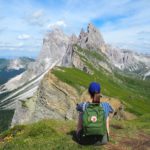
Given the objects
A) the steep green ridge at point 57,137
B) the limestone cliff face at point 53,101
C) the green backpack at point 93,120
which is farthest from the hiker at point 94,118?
the limestone cliff face at point 53,101

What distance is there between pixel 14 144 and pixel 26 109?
366ft

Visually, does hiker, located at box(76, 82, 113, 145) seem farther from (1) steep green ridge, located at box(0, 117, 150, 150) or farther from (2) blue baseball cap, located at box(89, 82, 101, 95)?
(1) steep green ridge, located at box(0, 117, 150, 150)

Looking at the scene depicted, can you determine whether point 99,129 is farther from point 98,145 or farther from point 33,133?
point 33,133

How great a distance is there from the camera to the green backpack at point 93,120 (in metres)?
18.4

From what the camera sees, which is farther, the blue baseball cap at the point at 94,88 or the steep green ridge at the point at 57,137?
the steep green ridge at the point at 57,137

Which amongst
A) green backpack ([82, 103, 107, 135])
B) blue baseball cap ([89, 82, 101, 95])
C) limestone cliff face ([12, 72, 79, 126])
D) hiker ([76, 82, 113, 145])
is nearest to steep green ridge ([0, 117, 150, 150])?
hiker ([76, 82, 113, 145])

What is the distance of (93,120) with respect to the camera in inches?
724

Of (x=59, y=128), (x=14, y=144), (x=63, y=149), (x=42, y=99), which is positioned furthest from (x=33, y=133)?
(x=42, y=99)

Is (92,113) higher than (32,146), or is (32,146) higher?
(92,113)

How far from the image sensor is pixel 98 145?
2008 centimetres

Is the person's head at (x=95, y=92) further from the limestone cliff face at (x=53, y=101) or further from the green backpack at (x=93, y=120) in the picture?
the limestone cliff face at (x=53, y=101)

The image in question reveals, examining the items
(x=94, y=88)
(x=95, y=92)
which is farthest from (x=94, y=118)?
(x=94, y=88)

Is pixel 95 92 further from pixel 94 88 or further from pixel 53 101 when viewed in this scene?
pixel 53 101

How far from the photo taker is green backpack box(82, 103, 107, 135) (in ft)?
60.3
